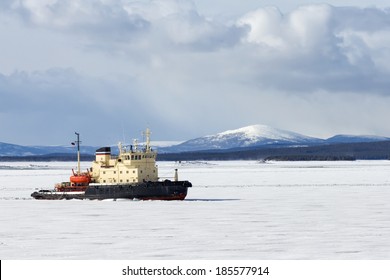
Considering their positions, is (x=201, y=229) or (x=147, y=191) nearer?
(x=201, y=229)

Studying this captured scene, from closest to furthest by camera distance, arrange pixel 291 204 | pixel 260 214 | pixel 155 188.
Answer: pixel 260 214 < pixel 291 204 < pixel 155 188

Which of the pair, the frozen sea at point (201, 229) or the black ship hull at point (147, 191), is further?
the black ship hull at point (147, 191)

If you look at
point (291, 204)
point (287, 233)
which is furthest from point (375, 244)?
point (291, 204)

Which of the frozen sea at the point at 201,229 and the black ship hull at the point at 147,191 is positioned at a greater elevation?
the black ship hull at the point at 147,191

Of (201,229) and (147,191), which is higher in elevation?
(147,191)

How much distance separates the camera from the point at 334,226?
1329 inches

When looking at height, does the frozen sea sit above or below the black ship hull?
below

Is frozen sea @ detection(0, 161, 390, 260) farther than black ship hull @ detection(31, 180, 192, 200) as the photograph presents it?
No
